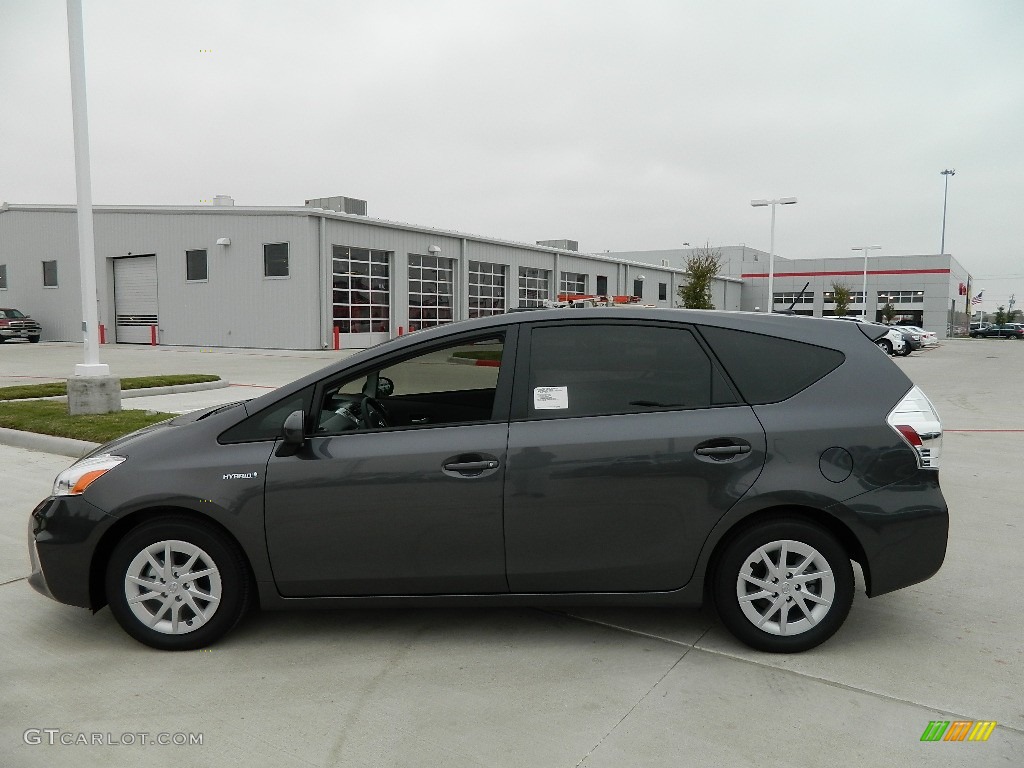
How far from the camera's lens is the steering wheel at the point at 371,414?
3745 millimetres

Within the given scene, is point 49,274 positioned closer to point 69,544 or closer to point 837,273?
point 69,544

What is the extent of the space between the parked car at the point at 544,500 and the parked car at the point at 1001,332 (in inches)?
3067

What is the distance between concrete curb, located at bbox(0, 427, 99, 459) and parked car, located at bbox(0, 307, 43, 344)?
28.2m

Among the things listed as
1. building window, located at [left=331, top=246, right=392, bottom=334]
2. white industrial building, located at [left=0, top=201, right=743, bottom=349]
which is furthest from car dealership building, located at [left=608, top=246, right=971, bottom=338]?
building window, located at [left=331, top=246, right=392, bottom=334]

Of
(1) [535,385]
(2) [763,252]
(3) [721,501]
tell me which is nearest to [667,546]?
(3) [721,501]

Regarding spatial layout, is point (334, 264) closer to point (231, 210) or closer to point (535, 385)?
point (231, 210)

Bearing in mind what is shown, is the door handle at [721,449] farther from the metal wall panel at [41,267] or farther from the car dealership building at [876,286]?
the car dealership building at [876,286]

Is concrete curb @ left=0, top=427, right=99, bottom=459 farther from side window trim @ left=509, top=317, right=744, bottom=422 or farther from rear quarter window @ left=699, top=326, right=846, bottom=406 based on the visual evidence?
rear quarter window @ left=699, top=326, right=846, bottom=406

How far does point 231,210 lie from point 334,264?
449cm

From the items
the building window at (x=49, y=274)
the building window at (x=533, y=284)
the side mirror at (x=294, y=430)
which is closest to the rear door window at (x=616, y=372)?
the side mirror at (x=294, y=430)

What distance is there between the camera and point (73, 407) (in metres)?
9.91

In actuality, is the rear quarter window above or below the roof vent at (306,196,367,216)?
below

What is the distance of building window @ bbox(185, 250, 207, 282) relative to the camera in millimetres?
31875

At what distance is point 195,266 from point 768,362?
105 feet
